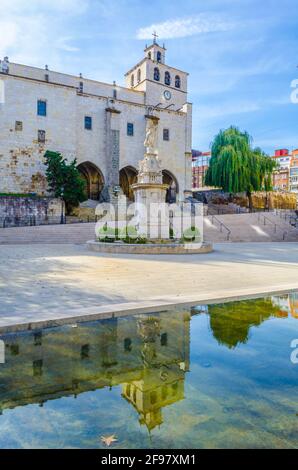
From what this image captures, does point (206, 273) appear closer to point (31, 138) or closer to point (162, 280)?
point (162, 280)

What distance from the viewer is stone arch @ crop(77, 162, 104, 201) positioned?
39281 mm

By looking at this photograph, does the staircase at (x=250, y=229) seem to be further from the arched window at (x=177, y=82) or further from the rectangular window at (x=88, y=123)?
the arched window at (x=177, y=82)

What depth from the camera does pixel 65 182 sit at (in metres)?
30.4

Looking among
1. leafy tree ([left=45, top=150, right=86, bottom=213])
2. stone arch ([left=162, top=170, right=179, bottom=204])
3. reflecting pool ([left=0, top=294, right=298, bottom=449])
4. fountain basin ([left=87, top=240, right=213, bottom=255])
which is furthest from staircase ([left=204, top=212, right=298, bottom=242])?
reflecting pool ([left=0, top=294, right=298, bottom=449])

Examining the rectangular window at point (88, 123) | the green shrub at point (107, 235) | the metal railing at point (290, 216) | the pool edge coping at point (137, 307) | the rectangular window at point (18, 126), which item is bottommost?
the pool edge coping at point (137, 307)

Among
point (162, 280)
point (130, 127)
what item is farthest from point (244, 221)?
point (162, 280)

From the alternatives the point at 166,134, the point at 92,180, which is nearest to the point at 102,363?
the point at 92,180

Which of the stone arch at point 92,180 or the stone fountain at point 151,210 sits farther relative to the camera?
the stone arch at point 92,180

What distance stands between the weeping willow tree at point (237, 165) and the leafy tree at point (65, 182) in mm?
16074

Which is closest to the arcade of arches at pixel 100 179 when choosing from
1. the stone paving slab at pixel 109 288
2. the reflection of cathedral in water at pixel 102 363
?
the stone paving slab at pixel 109 288

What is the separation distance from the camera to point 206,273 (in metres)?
8.63

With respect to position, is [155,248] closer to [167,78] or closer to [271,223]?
[271,223]

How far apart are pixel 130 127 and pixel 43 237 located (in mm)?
23308

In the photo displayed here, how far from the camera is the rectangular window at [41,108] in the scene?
33.8 meters
